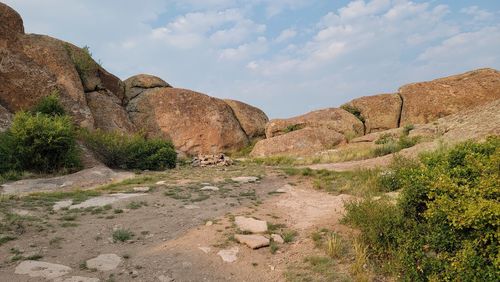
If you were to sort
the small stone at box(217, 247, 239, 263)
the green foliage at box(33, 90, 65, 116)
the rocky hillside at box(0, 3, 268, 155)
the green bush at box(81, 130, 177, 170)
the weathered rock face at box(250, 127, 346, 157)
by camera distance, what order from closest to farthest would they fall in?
the small stone at box(217, 247, 239, 263) → the green bush at box(81, 130, 177, 170) → the green foliage at box(33, 90, 65, 116) → the rocky hillside at box(0, 3, 268, 155) → the weathered rock face at box(250, 127, 346, 157)

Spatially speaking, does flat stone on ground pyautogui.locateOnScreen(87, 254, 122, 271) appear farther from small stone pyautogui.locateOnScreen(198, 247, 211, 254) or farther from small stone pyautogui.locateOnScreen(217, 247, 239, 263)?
small stone pyautogui.locateOnScreen(217, 247, 239, 263)

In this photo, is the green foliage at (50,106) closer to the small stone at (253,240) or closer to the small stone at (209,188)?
the small stone at (209,188)

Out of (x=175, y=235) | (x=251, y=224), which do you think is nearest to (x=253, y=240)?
(x=251, y=224)

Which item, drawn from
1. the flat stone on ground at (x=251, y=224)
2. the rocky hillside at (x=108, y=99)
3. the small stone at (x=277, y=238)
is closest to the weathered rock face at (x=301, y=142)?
the rocky hillside at (x=108, y=99)

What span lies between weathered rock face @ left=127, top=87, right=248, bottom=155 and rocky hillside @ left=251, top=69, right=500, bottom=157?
2.49 metres

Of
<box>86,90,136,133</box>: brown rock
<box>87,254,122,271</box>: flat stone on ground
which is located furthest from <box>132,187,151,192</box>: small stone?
<box>86,90,136,133</box>: brown rock

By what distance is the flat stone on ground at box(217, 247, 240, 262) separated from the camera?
5.97 m

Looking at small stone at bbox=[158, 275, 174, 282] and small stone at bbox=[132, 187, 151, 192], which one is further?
small stone at bbox=[132, 187, 151, 192]

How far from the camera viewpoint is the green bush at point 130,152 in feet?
51.5

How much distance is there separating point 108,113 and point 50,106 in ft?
16.1

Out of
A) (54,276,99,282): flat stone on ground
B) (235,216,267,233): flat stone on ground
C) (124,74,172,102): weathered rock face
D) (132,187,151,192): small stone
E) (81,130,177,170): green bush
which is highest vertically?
(124,74,172,102): weathered rock face

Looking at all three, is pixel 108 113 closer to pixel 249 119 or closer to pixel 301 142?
pixel 249 119

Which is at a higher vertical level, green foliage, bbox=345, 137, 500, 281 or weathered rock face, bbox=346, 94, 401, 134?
weathered rock face, bbox=346, 94, 401, 134

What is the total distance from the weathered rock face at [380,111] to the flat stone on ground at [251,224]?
17.5 meters
